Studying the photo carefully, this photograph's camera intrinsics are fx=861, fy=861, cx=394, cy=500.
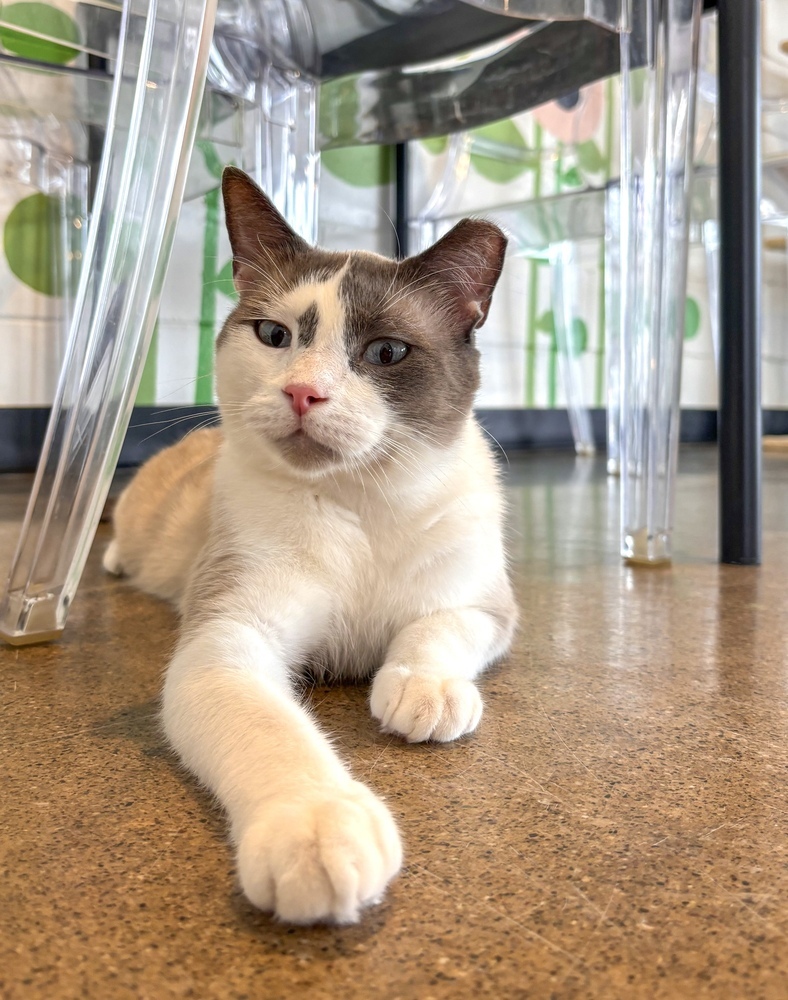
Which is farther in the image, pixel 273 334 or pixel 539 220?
pixel 539 220

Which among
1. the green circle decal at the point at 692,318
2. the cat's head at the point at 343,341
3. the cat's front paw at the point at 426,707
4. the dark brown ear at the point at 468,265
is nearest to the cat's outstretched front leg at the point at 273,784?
the cat's front paw at the point at 426,707

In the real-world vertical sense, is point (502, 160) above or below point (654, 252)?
above

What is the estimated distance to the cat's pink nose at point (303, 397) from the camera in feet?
3.09

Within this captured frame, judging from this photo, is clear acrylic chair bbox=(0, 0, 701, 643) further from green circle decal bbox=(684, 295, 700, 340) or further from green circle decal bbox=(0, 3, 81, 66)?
green circle decal bbox=(684, 295, 700, 340)

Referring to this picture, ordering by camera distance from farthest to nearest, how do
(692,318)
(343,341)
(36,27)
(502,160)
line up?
(692,318) < (502,160) < (36,27) < (343,341)

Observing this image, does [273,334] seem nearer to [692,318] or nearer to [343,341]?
[343,341]

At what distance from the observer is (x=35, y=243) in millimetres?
3002

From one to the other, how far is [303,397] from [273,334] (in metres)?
Answer: 0.19

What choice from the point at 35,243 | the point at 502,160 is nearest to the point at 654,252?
the point at 502,160

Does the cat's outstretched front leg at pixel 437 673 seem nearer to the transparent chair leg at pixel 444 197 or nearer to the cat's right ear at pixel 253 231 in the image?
the cat's right ear at pixel 253 231

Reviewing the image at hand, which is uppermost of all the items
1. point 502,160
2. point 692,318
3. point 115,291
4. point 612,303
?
point 502,160

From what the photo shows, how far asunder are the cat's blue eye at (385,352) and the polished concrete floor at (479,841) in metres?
0.41

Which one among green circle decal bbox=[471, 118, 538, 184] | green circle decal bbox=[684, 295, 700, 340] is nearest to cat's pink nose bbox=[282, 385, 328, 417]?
green circle decal bbox=[471, 118, 538, 184]

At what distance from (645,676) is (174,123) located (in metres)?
0.93
